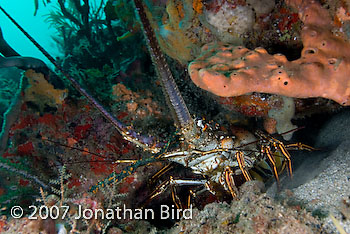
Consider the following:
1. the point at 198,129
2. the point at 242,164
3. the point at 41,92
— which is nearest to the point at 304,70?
the point at 198,129

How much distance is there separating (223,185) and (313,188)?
4.13 feet

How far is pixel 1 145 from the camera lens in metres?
3.37

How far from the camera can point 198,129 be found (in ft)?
8.82

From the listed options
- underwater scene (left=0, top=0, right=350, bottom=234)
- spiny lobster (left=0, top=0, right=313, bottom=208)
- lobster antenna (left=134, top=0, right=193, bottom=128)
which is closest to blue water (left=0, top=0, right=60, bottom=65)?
→ underwater scene (left=0, top=0, right=350, bottom=234)

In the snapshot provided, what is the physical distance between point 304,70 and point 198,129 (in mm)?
1248

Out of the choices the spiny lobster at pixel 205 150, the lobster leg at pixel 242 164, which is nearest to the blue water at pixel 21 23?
the spiny lobster at pixel 205 150

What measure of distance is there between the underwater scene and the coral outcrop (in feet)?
0.03

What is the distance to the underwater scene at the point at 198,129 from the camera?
1.93 meters

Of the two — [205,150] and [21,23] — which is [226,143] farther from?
[21,23]

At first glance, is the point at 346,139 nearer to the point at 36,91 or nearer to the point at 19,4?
the point at 36,91

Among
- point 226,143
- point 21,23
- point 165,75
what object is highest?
point 21,23

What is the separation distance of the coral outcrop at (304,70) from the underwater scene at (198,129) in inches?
0.4

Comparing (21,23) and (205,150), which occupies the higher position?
(21,23)

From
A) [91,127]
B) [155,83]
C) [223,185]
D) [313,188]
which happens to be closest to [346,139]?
[313,188]
